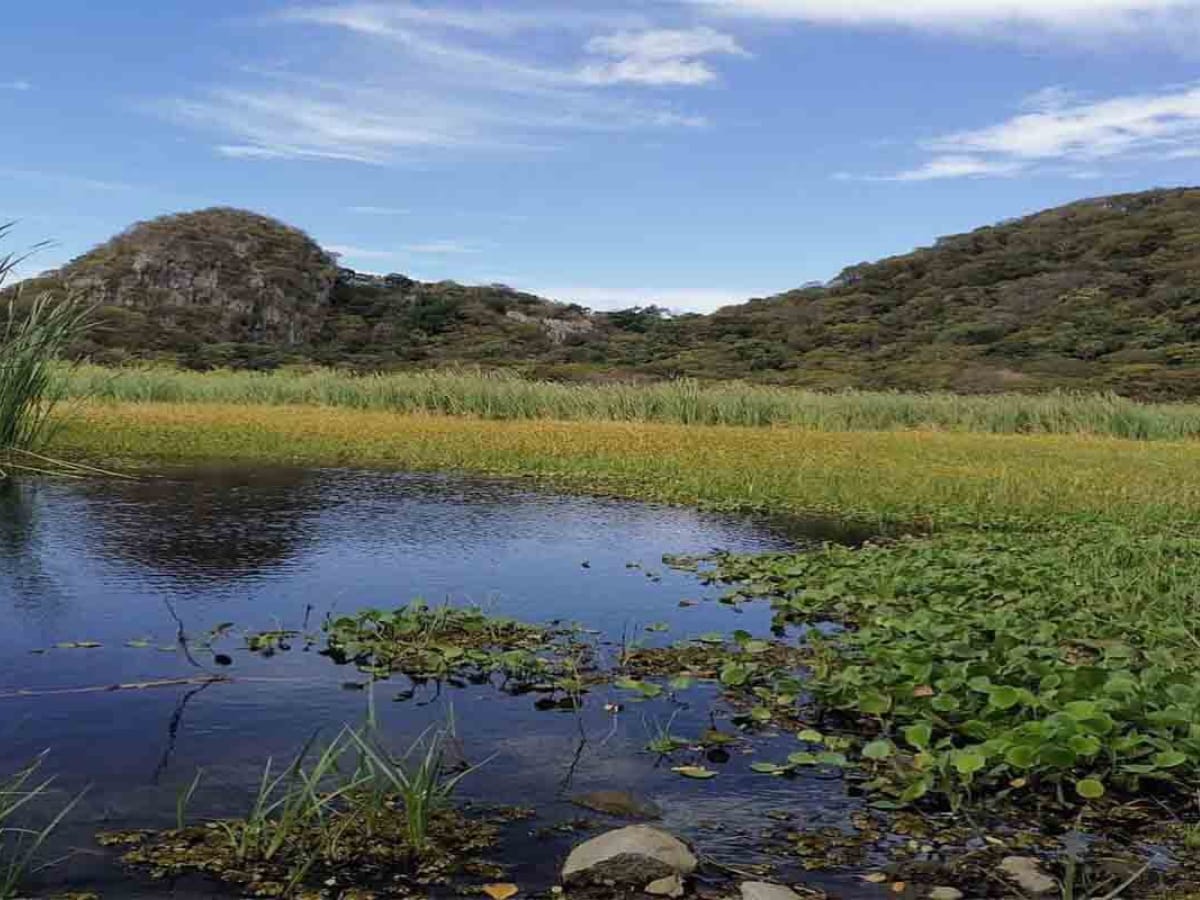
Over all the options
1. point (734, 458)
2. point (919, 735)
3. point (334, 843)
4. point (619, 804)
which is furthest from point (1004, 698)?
point (734, 458)

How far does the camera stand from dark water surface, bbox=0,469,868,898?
13.1 ft

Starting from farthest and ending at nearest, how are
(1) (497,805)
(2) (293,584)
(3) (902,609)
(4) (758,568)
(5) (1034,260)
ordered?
(5) (1034,260), (4) (758,568), (2) (293,584), (3) (902,609), (1) (497,805)

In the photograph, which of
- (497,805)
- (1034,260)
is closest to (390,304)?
(1034,260)

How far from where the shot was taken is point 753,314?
2205 inches

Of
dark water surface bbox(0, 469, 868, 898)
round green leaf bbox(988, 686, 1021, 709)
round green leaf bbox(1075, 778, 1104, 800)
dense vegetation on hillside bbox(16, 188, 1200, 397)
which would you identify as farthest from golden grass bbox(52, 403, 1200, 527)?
dense vegetation on hillside bbox(16, 188, 1200, 397)

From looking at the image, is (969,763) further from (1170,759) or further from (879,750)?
(1170,759)

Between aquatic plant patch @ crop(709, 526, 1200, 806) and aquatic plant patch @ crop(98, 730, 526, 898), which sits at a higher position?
aquatic plant patch @ crop(709, 526, 1200, 806)

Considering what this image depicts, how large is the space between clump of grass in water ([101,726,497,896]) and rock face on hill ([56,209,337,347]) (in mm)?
46624

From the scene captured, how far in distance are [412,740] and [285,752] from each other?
0.49 m

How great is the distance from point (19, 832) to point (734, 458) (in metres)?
12.2

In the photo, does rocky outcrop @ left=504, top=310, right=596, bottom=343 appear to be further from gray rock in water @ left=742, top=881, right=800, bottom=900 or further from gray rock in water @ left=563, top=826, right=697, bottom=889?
gray rock in water @ left=742, top=881, right=800, bottom=900

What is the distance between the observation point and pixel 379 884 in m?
3.30

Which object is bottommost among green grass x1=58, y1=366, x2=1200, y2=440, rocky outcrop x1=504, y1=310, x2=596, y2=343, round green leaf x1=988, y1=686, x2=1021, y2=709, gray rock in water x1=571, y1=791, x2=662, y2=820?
gray rock in water x1=571, y1=791, x2=662, y2=820

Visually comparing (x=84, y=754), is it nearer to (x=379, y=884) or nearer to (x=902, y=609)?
Result: (x=379, y=884)
